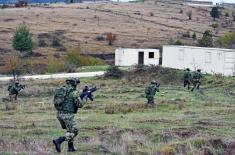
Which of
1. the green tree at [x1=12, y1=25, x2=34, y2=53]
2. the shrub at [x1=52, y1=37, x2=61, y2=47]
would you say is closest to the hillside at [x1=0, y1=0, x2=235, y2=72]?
the shrub at [x1=52, y1=37, x2=61, y2=47]

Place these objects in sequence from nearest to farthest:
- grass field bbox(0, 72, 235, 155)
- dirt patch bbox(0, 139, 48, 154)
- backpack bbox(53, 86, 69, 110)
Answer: dirt patch bbox(0, 139, 48, 154), backpack bbox(53, 86, 69, 110), grass field bbox(0, 72, 235, 155)

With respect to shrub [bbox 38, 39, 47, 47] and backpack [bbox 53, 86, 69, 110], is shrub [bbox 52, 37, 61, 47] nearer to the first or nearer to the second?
shrub [bbox 38, 39, 47, 47]

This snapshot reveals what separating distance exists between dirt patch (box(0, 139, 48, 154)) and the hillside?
5165cm

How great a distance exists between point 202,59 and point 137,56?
36.1ft

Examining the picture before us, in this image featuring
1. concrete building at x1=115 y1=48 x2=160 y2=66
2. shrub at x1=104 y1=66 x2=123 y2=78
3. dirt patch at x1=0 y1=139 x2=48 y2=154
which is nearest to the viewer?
dirt patch at x1=0 y1=139 x2=48 y2=154

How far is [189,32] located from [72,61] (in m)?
32.7

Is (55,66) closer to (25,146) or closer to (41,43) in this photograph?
(41,43)

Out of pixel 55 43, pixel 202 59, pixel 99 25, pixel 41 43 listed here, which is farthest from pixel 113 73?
pixel 99 25

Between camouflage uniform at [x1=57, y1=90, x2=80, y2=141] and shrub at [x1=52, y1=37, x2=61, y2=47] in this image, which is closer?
camouflage uniform at [x1=57, y1=90, x2=80, y2=141]

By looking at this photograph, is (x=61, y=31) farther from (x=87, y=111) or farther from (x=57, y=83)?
(x=87, y=111)

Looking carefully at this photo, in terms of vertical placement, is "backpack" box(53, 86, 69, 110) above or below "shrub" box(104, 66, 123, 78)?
above

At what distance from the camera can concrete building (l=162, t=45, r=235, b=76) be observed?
47656 mm

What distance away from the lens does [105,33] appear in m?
91.0

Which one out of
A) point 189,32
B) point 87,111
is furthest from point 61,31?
point 87,111
